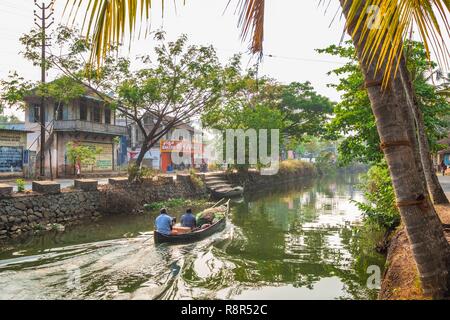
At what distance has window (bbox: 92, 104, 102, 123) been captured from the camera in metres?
31.3

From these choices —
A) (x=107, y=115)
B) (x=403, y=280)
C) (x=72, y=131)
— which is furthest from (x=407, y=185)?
(x=107, y=115)

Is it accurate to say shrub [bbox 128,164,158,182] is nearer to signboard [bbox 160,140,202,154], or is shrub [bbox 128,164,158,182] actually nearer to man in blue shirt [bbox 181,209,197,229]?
man in blue shirt [bbox 181,209,197,229]

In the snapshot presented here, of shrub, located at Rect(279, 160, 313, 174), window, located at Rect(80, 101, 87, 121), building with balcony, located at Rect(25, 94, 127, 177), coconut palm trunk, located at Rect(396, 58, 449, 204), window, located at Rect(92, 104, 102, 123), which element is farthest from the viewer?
shrub, located at Rect(279, 160, 313, 174)

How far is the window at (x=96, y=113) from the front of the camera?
103 ft

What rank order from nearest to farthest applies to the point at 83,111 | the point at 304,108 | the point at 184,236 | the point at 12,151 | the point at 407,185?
the point at 407,185 → the point at 184,236 → the point at 12,151 → the point at 83,111 → the point at 304,108

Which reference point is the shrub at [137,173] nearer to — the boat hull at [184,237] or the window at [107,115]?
the boat hull at [184,237]

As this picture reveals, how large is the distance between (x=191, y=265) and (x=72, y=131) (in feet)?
70.2

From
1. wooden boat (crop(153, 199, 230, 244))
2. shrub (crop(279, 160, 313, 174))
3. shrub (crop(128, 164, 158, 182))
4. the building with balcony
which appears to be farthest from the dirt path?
shrub (crop(279, 160, 313, 174))

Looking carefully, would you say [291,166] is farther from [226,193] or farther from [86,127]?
[86,127]

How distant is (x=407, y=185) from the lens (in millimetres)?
3420

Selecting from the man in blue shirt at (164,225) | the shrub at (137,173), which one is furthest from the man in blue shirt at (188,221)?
the shrub at (137,173)

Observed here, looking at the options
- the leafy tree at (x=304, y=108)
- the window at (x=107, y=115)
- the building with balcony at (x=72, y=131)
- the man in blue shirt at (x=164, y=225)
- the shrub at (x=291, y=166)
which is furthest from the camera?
the shrub at (x=291, y=166)

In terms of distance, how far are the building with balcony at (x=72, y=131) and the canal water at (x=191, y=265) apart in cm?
1334

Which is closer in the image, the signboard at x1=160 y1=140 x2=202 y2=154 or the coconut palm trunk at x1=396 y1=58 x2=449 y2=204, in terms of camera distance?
the coconut palm trunk at x1=396 y1=58 x2=449 y2=204
